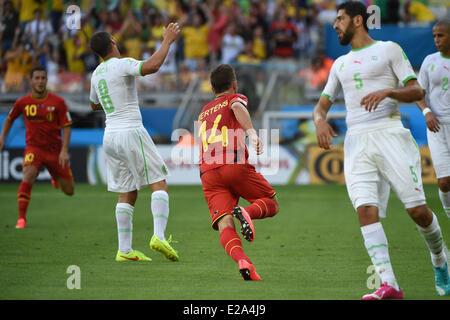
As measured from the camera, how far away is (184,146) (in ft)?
67.3

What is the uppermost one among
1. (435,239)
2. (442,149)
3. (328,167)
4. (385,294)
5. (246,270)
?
(328,167)

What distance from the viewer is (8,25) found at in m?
22.9

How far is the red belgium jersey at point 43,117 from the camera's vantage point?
12180 mm

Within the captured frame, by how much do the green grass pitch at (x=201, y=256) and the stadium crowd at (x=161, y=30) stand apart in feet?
26.3

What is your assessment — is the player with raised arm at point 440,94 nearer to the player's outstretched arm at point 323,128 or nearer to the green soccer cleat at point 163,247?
the player's outstretched arm at point 323,128

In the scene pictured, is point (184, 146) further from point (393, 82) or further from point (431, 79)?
point (393, 82)

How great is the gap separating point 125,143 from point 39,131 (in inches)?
179

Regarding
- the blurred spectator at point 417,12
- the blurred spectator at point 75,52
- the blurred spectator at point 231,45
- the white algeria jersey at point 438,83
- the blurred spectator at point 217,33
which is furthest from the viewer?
the blurred spectator at point 75,52

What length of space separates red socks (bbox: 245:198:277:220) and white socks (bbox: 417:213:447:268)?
5.04 ft

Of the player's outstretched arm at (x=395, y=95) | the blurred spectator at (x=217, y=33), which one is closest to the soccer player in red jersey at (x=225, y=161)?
the player's outstretched arm at (x=395, y=95)

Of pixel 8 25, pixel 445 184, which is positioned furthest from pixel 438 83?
pixel 8 25

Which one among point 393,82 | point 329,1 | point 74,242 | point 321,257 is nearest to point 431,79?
point 321,257

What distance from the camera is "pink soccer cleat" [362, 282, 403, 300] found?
224 inches

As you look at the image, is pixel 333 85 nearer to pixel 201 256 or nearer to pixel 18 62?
pixel 201 256
